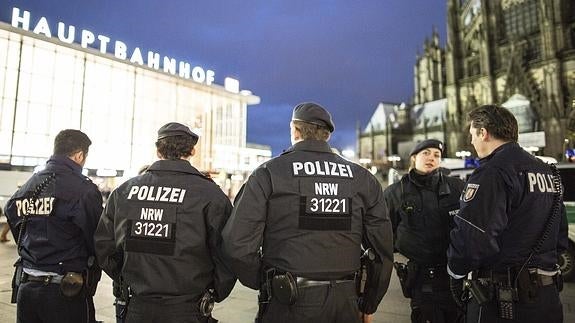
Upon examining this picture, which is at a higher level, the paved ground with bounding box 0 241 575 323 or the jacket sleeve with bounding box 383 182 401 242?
the jacket sleeve with bounding box 383 182 401 242

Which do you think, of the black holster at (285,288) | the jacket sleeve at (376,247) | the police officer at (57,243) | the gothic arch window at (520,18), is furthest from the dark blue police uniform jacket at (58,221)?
the gothic arch window at (520,18)

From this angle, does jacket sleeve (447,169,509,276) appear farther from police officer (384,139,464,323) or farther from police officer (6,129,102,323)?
police officer (6,129,102,323)

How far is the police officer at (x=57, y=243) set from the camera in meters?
3.24

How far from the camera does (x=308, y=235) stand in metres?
2.75

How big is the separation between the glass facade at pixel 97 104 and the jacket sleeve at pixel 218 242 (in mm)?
28507

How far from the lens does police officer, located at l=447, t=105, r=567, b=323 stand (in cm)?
270

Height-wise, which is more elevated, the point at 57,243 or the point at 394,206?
the point at 394,206

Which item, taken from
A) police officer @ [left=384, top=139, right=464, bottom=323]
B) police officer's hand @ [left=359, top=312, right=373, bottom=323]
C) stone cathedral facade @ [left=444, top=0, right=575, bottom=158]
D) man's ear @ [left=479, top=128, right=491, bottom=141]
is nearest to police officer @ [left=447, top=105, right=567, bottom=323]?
man's ear @ [left=479, top=128, right=491, bottom=141]

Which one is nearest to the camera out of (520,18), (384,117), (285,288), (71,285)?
(285,288)

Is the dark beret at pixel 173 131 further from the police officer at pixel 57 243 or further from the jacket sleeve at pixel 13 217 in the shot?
the jacket sleeve at pixel 13 217

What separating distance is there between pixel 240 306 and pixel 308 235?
4.09 meters

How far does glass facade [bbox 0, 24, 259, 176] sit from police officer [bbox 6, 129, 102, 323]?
27.1m

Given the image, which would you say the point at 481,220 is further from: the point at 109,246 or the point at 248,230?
the point at 109,246

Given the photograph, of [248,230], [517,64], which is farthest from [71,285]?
[517,64]
